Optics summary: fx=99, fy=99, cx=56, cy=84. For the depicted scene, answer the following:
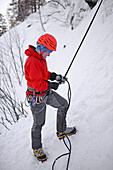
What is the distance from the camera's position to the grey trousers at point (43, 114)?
1684 millimetres

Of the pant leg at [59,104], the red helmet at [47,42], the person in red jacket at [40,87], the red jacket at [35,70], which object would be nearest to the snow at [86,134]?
the person in red jacket at [40,87]

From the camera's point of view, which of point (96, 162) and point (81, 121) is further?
point (81, 121)

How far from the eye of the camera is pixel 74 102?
283 centimetres

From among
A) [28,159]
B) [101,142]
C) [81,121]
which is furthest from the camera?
[81,121]

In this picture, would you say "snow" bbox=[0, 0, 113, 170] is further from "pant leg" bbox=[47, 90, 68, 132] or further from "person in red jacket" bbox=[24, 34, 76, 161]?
"pant leg" bbox=[47, 90, 68, 132]

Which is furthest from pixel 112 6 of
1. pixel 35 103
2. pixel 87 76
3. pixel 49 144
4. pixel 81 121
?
pixel 49 144

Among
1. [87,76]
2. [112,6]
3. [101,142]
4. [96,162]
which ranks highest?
[112,6]

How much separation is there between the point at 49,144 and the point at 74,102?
4.08 ft

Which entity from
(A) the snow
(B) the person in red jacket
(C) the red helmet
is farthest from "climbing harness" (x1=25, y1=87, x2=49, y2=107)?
(A) the snow

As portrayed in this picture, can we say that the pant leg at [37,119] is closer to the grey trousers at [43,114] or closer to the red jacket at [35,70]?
the grey trousers at [43,114]

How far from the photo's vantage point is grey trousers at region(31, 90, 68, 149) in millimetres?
1684

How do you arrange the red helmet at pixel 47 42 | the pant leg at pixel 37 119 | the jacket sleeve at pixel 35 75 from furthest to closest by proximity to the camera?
the pant leg at pixel 37 119, the red helmet at pixel 47 42, the jacket sleeve at pixel 35 75

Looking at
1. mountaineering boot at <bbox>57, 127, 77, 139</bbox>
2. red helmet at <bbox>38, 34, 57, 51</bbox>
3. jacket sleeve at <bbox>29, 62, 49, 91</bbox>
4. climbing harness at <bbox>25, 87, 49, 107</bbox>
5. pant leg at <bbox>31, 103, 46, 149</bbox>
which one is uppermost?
red helmet at <bbox>38, 34, 57, 51</bbox>

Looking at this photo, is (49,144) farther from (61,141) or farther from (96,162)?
(96,162)
